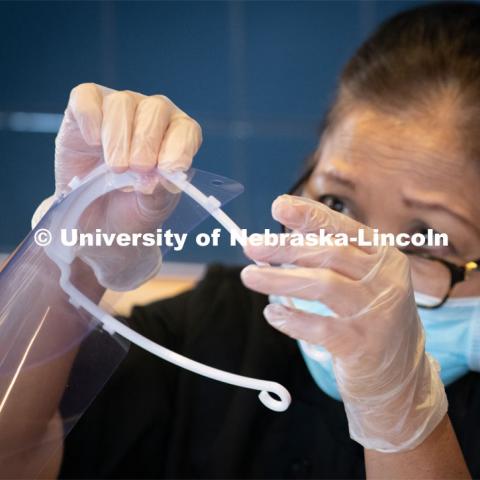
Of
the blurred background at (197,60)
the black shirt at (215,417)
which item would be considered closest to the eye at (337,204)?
the black shirt at (215,417)

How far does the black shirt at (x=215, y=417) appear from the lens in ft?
3.59

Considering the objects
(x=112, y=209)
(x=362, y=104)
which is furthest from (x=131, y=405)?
(x=362, y=104)

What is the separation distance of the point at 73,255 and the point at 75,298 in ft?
0.16

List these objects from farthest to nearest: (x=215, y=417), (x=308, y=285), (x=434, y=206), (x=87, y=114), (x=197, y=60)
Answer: (x=197, y=60)
(x=215, y=417)
(x=434, y=206)
(x=87, y=114)
(x=308, y=285)

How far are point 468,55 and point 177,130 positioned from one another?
1.66ft

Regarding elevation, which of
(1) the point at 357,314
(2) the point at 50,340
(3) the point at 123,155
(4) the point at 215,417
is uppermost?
(3) the point at 123,155

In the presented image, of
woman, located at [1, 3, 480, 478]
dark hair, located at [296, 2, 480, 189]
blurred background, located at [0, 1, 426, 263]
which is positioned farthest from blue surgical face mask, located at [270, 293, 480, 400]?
blurred background, located at [0, 1, 426, 263]

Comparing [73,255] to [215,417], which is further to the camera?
[215,417]

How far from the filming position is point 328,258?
65cm

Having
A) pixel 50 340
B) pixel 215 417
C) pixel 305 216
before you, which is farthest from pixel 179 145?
pixel 215 417

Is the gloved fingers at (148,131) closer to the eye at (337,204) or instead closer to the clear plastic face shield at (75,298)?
the clear plastic face shield at (75,298)

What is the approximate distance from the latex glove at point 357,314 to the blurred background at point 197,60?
4.48 feet

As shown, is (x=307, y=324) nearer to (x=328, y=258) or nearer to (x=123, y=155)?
(x=328, y=258)

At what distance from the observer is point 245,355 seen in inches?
47.3
